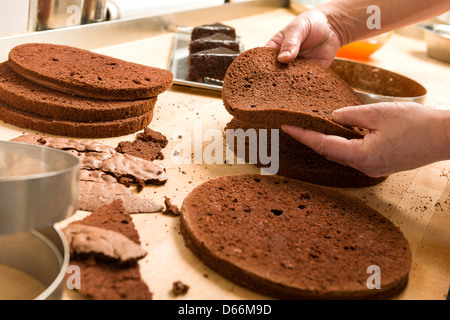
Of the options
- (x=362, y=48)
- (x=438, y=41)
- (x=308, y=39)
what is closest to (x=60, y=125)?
(x=308, y=39)

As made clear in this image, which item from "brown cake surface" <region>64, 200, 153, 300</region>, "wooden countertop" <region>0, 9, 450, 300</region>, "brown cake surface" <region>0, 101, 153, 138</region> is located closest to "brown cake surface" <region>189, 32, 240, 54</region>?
"wooden countertop" <region>0, 9, 450, 300</region>

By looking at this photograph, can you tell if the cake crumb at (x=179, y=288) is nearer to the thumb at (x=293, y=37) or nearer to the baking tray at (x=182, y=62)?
the thumb at (x=293, y=37)

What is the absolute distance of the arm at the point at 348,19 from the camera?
3.05m

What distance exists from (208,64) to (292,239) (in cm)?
194

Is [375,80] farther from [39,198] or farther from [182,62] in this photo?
[39,198]

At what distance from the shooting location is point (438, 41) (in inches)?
191

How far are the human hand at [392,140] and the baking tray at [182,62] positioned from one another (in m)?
1.23

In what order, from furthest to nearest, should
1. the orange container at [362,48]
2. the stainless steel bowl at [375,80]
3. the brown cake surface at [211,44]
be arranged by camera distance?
the orange container at [362,48]
the brown cake surface at [211,44]
the stainless steel bowl at [375,80]

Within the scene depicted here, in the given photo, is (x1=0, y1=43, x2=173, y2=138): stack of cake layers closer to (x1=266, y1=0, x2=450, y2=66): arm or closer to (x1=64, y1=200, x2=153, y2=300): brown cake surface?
(x1=64, y1=200, x2=153, y2=300): brown cake surface

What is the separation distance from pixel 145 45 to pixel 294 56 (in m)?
1.70

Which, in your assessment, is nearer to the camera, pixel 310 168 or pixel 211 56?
pixel 310 168

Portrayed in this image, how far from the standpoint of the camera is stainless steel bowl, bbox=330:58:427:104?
335cm

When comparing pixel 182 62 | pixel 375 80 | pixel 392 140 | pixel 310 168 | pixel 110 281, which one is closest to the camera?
pixel 110 281

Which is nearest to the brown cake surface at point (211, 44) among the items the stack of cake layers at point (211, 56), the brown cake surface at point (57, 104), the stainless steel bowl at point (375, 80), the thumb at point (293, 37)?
the stack of cake layers at point (211, 56)
